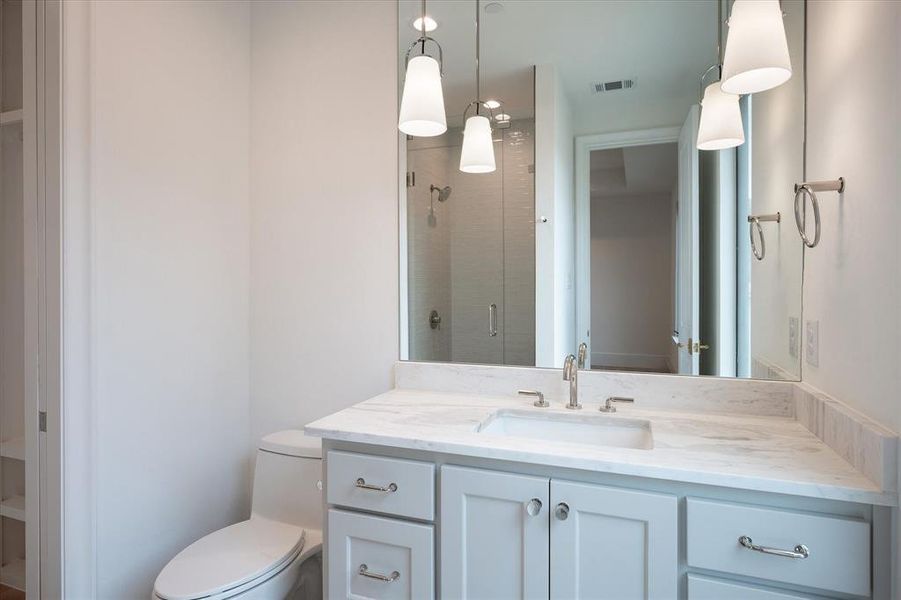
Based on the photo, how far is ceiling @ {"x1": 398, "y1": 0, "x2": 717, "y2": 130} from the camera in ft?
5.23

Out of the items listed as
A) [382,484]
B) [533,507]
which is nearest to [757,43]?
[533,507]

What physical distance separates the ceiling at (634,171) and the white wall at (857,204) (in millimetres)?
374

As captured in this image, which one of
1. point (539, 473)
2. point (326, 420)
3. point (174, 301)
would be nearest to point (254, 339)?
point (174, 301)

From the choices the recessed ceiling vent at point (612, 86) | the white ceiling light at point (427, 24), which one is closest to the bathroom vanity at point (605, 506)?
the recessed ceiling vent at point (612, 86)

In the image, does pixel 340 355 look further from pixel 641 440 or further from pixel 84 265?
pixel 641 440

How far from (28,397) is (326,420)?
95 centimetres

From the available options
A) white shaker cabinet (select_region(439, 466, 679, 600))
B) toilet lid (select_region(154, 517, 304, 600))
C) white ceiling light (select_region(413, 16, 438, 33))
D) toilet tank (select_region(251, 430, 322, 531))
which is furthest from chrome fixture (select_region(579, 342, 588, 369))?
white ceiling light (select_region(413, 16, 438, 33))

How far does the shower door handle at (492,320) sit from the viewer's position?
184cm

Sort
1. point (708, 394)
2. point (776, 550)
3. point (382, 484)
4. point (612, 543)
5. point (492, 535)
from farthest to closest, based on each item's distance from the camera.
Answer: point (708, 394)
point (382, 484)
point (492, 535)
point (612, 543)
point (776, 550)

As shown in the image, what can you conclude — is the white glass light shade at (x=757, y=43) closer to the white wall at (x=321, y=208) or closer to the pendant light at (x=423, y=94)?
the pendant light at (x=423, y=94)

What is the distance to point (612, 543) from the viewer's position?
1.11 metres

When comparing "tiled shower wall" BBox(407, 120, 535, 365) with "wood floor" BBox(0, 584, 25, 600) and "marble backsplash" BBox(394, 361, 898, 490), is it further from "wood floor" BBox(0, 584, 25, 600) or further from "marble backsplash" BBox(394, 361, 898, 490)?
"wood floor" BBox(0, 584, 25, 600)

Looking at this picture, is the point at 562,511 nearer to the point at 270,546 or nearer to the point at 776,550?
the point at 776,550

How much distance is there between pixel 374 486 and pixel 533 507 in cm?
43
